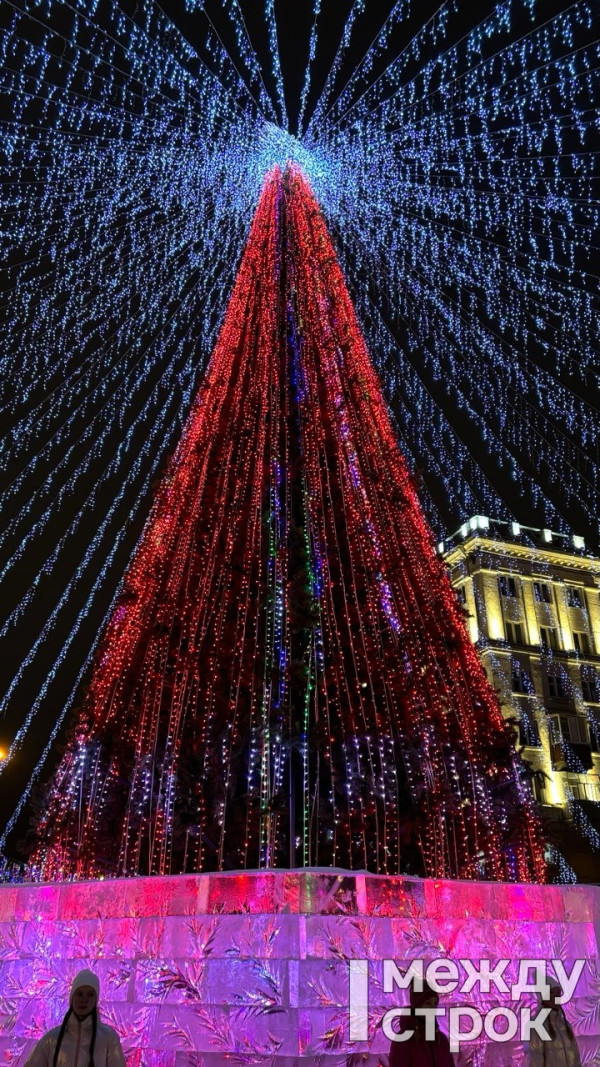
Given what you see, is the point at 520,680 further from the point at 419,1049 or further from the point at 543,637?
the point at 419,1049

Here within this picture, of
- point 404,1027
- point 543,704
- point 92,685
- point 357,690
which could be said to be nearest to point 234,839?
point 357,690

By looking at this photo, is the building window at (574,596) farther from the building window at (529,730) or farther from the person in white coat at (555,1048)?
the person in white coat at (555,1048)

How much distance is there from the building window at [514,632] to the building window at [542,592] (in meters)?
1.87

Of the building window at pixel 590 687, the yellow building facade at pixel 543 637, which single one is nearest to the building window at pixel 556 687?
the yellow building facade at pixel 543 637

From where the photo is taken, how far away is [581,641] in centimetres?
3488

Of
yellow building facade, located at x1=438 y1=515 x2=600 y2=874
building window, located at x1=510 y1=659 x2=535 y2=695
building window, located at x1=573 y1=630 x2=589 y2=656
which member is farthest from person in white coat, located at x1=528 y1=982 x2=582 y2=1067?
building window, located at x1=573 y1=630 x2=589 y2=656

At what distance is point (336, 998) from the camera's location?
5148mm

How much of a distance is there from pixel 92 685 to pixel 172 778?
203 centimetres

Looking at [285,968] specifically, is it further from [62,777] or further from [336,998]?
[62,777]

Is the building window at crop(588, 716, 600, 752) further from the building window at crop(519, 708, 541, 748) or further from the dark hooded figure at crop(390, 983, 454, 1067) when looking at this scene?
the dark hooded figure at crop(390, 983, 454, 1067)

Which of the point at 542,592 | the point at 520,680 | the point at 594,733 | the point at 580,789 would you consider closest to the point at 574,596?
the point at 542,592

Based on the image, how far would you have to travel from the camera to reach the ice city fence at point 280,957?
512cm

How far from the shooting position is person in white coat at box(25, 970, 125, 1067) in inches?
157

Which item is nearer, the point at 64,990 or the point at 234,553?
the point at 64,990
